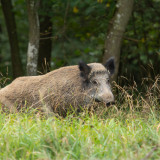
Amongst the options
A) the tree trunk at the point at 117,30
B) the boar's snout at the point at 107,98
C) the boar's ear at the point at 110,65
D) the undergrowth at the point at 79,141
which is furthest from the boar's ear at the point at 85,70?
the tree trunk at the point at 117,30

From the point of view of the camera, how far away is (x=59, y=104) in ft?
20.8

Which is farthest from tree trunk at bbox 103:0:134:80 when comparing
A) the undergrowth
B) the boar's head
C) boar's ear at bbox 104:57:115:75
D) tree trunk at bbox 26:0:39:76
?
the undergrowth

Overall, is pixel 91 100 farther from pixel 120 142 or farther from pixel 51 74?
pixel 120 142

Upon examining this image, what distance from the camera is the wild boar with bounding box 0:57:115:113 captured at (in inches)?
251

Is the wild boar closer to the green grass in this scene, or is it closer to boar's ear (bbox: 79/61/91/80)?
boar's ear (bbox: 79/61/91/80)

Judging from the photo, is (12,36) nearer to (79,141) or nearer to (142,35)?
(142,35)

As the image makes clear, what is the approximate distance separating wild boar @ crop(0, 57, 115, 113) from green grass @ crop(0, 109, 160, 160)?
46.1 inches

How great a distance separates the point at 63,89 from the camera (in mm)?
6543

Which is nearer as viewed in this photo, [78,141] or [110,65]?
[78,141]

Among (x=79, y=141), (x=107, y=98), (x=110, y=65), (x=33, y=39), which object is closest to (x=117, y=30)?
(x=110, y=65)

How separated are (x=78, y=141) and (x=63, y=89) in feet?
7.24

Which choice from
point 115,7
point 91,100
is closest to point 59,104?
point 91,100

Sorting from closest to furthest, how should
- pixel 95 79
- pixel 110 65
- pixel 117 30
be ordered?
pixel 95 79
pixel 110 65
pixel 117 30

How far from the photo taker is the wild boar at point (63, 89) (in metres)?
6.39
